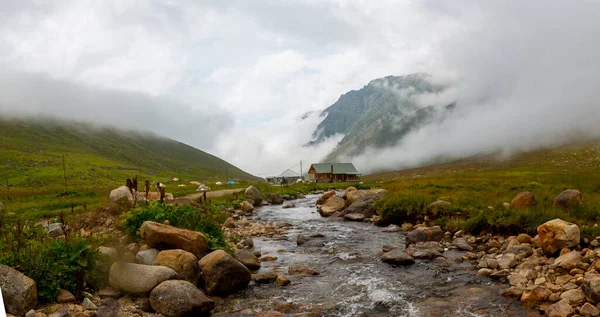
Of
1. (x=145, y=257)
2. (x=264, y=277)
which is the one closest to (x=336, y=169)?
(x=264, y=277)

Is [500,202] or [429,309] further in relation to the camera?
[500,202]

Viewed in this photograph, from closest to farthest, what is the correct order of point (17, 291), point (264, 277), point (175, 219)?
point (17, 291)
point (264, 277)
point (175, 219)

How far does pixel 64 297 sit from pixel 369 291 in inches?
342

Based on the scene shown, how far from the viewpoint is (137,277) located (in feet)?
35.9

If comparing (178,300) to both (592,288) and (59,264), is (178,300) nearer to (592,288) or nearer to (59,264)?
(59,264)

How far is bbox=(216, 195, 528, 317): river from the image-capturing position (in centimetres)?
1074

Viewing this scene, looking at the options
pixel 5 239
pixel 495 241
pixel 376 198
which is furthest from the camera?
pixel 376 198

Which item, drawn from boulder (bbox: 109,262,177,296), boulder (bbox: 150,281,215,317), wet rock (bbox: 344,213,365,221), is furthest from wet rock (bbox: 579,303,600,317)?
wet rock (bbox: 344,213,365,221)

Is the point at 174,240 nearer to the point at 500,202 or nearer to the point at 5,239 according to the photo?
the point at 5,239

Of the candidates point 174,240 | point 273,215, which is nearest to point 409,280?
point 174,240

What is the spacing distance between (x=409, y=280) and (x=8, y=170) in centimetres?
13565

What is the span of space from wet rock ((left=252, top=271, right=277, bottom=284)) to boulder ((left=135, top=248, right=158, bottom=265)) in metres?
3.52

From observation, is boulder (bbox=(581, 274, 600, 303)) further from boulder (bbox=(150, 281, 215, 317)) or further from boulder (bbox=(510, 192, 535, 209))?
boulder (bbox=(510, 192, 535, 209))

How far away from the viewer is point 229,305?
Answer: 11250mm
